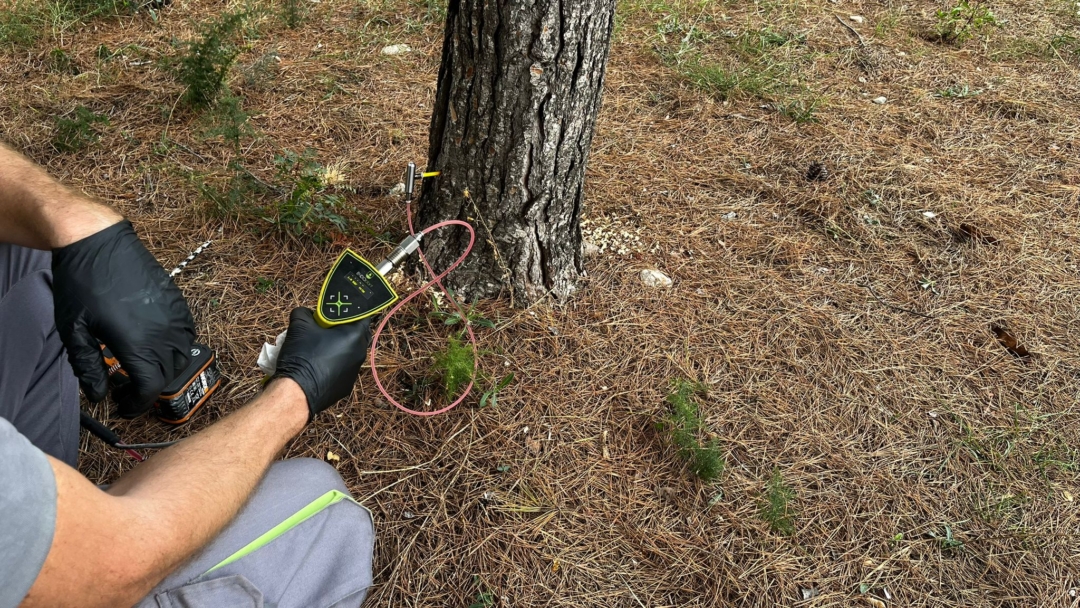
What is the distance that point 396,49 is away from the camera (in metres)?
3.39

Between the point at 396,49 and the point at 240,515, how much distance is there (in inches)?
103

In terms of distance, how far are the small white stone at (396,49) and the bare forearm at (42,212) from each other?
1963 millimetres

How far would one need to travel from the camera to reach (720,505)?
182cm

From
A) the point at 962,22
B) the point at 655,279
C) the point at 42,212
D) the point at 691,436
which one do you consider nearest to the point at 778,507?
the point at 691,436

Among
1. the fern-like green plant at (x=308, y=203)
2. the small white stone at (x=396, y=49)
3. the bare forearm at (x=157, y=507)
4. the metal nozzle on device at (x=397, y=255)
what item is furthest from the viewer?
the small white stone at (x=396, y=49)

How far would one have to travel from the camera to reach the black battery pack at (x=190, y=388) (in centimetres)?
180

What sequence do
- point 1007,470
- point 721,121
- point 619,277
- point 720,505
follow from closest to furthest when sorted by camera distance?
point 720,505, point 1007,470, point 619,277, point 721,121

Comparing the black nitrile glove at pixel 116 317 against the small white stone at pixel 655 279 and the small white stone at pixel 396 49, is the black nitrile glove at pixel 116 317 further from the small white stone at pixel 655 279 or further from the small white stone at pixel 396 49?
the small white stone at pixel 396 49

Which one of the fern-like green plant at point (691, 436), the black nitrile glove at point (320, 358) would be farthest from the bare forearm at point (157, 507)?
the fern-like green plant at point (691, 436)

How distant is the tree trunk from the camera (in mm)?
1798

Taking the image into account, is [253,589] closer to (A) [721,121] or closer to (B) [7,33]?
(A) [721,121]

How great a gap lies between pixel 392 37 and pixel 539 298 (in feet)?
6.62

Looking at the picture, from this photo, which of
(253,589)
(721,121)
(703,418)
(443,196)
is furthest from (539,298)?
(721,121)

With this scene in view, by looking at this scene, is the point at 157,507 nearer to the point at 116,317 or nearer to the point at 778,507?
the point at 116,317
